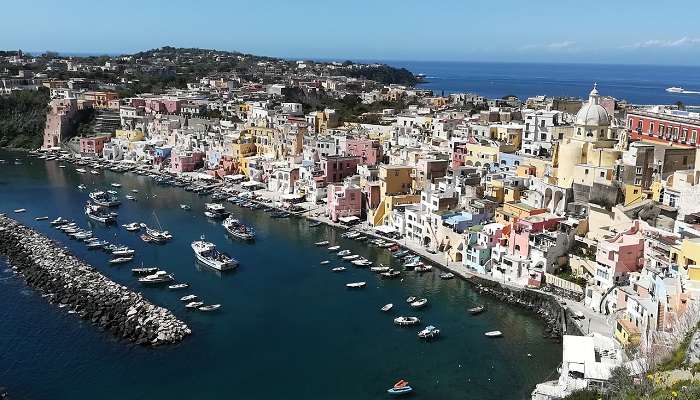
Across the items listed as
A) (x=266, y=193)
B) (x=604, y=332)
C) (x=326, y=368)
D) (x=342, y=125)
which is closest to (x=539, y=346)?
(x=604, y=332)

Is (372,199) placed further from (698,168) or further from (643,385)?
(643,385)

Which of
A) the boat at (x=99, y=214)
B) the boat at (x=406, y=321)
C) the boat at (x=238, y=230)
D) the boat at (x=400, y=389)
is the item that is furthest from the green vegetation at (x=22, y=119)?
the boat at (x=400, y=389)

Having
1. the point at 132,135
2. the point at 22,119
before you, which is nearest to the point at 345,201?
the point at 132,135

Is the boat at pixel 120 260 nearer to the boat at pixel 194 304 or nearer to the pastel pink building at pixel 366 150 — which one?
the boat at pixel 194 304

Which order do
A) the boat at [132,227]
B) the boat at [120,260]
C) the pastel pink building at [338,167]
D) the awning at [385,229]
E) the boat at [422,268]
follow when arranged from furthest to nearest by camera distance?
the pastel pink building at [338,167], the boat at [132,227], the awning at [385,229], the boat at [120,260], the boat at [422,268]

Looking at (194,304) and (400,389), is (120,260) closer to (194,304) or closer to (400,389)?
(194,304)
